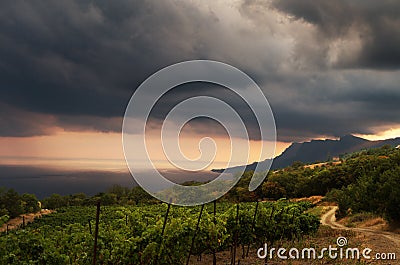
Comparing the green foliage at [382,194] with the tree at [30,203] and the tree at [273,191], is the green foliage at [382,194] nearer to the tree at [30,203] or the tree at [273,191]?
the tree at [273,191]

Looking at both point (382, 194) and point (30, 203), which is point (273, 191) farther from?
point (30, 203)

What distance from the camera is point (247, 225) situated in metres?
15.1

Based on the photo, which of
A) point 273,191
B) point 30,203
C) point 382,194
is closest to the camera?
point 382,194

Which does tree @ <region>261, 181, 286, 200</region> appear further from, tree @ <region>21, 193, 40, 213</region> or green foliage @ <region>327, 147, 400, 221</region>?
tree @ <region>21, 193, 40, 213</region>

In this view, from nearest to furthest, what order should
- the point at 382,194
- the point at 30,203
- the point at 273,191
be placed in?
the point at 382,194 < the point at 273,191 < the point at 30,203

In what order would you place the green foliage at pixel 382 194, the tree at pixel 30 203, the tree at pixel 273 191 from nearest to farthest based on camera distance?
the green foliage at pixel 382 194 < the tree at pixel 273 191 < the tree at pixel 30 203

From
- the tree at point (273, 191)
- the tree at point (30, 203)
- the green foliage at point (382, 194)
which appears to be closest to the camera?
the green foliage at point (382, 194)

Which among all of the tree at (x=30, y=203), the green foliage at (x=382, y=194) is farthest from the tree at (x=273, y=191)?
the tree at (x=30, y=203)

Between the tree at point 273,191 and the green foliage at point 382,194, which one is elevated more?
the green foliage at point 382,194

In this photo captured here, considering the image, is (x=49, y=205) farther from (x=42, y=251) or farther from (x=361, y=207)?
(x=42, y=251)

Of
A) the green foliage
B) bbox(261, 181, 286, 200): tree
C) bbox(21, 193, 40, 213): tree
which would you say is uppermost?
the green foliage

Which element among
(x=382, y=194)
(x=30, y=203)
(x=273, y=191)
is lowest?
(x=30, y=203)

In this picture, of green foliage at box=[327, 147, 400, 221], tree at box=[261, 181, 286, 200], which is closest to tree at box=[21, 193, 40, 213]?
tree at box=[261, 181, 286, 200]

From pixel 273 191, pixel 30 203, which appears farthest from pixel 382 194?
pixel 30 203
